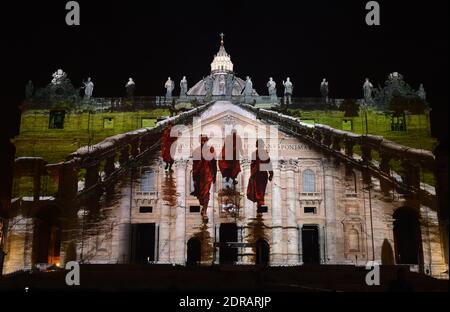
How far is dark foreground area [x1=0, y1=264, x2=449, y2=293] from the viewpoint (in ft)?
90.3

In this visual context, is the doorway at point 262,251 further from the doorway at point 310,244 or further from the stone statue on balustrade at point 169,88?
the stone statue on balustrade at point 169,88

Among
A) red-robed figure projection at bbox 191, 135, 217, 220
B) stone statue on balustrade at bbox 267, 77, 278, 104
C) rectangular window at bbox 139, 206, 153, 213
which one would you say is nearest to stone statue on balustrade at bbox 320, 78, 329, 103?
stone statue on balustrade at bbox 267, 77, 278, 104

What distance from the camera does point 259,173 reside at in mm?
39250

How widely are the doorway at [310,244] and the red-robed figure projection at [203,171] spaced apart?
6.83m

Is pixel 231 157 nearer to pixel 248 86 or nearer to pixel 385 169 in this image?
pixel 248 86

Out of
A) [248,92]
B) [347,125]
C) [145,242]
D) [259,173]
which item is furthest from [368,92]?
[145,242]

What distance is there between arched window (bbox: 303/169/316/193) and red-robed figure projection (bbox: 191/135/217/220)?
5981 mm

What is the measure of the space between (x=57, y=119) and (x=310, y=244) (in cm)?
1912

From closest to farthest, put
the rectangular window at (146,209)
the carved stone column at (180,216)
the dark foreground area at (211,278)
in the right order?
the dark foreground area at (211,278)
the carved stone column at (180,216)
the rectangular window at (146,209)

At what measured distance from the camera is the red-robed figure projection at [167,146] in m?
39.3

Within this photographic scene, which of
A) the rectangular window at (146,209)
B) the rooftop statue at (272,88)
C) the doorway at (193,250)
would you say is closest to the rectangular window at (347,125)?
the rooftop statue at (272,88)

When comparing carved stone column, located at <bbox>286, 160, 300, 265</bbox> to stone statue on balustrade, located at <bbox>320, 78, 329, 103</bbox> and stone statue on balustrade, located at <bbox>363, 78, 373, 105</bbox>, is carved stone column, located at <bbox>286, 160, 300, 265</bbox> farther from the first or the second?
stone statue on balustrade, located at <bbox>363, 78, 373, 105</bbox>
